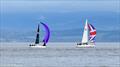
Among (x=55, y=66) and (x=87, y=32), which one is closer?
(x=55, y=66)

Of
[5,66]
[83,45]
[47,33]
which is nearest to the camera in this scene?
[5,66]

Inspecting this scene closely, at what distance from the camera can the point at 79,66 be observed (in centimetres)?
6109

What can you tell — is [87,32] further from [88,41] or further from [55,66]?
[55,66]

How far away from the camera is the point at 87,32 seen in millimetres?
142250

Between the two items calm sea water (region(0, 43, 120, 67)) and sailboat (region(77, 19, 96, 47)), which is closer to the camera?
calm sea water (region(0, 43, 120, 67))

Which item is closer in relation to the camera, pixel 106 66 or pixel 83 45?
pixel 106 66

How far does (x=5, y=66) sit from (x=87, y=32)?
83858 millimetres

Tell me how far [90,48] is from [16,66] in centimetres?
9032

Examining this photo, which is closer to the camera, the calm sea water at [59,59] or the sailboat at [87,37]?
the calm sea water at [59,59]

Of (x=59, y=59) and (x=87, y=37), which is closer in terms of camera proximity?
(x=59, y=59)

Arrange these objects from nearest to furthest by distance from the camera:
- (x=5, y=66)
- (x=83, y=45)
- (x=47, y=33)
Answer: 1. (x=5, y=66)
2. (x=47, y=33)
3. (x=83, y=45)

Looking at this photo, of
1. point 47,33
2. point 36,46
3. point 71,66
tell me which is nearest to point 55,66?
point 71,66

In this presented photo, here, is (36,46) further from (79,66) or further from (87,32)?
(79,66)

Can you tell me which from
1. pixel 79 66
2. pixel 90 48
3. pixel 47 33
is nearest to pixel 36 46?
pixel 47 33
